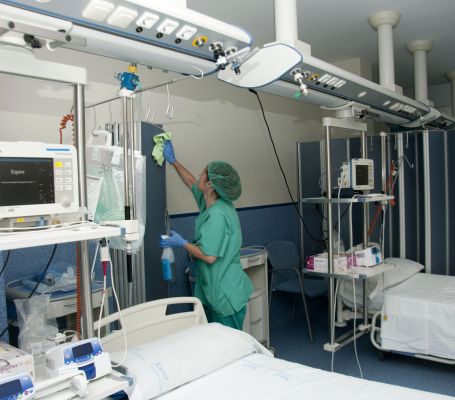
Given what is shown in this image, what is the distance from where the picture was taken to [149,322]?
219cm

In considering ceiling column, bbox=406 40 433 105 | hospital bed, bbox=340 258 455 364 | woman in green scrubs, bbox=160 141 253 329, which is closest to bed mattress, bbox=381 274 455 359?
hospital bed, bbox=340 258 455 364

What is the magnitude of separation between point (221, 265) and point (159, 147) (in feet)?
2.66

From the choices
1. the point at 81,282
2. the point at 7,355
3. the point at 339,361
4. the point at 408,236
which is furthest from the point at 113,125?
the point at 408,236

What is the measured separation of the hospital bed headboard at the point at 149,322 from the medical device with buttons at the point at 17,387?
69 centimetres

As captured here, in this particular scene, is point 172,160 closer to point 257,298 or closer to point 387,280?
point 257,298

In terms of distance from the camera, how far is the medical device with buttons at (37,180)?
137 centimetres

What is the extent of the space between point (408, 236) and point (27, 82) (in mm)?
3359

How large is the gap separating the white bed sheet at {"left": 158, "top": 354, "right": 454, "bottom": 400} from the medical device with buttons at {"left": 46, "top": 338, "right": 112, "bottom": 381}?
322 millimetres

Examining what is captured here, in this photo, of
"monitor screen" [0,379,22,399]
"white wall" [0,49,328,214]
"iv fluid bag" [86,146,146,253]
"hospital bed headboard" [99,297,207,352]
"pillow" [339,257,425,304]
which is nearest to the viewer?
"monitor screen" [0,379,22,399]

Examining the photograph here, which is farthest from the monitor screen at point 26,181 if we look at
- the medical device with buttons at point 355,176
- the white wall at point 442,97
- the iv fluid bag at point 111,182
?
the white wall at point 442,97

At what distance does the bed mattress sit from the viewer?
3059 millimetres

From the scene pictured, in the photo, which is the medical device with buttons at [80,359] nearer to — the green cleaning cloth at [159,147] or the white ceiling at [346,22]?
the green cleaning cloth at [159,147]

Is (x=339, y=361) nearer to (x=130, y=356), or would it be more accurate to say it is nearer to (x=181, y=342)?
(x=181, y=342)

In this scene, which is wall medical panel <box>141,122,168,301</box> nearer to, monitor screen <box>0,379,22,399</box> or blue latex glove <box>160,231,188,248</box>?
blue latex glove <box>160,231,188,248</box>
